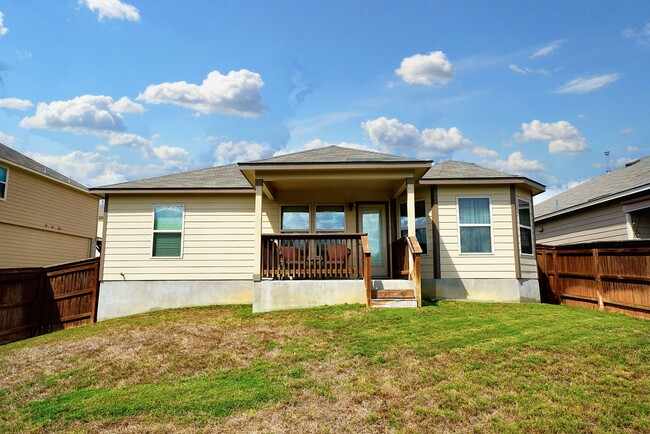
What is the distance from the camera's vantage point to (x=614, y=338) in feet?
18.2

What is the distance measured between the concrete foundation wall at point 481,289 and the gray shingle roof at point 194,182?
595cm

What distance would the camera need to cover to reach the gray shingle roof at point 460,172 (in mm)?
10117

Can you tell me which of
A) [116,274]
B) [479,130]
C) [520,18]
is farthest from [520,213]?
[116,274]

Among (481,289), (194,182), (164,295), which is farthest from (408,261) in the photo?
(164,295)

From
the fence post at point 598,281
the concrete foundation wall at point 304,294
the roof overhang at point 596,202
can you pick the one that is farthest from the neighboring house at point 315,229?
the roof overhang at point 596,202

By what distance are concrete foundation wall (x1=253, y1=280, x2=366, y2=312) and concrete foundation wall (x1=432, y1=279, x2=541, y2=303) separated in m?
2.59

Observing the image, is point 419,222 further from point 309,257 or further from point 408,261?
point 309,257

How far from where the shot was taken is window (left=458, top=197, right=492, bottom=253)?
10.1 metres

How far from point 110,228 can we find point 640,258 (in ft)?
41.7

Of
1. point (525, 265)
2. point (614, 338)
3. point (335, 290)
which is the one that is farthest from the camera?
point (525, 265)

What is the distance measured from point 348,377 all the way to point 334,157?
5799 millimetres

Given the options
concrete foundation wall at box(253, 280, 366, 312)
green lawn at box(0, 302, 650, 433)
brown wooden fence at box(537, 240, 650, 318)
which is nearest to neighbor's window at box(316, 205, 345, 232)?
concrete foundation wall at box(253, 280, 366, 312)

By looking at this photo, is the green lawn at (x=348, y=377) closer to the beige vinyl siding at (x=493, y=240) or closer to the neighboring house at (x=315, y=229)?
the neighboring house at (x=315, y=229)

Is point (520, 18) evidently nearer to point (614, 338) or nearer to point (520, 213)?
point (520, 213)
